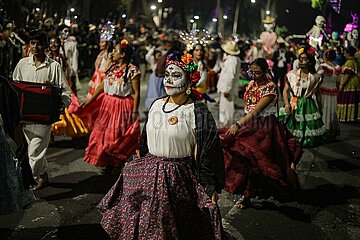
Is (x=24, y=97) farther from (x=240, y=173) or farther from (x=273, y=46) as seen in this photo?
(x=273, y=46)

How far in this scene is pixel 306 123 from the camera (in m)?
8.04

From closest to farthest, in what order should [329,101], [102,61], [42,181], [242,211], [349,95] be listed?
[242,211] → [42,181] → [102,61] → [329,101] → [349,95]

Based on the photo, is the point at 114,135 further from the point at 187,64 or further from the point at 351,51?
the point at 351,51

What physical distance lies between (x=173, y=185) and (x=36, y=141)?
274 centimetres

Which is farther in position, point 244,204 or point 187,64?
point 244,204

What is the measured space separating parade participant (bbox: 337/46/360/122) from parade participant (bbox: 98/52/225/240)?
9.26 m

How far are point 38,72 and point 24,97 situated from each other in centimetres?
53

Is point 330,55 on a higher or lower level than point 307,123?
higher

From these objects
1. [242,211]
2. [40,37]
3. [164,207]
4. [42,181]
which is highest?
[40,37]

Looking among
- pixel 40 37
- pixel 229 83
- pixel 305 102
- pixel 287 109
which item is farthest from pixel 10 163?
pixel 229 83

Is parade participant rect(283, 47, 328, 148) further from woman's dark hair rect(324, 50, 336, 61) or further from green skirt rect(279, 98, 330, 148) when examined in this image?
woman's dark hair rect(324, 50, 336, 61)

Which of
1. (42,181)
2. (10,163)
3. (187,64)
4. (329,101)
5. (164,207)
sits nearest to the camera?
(164,207)

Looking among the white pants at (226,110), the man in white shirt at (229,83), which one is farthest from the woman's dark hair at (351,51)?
the white pants at (226,110)

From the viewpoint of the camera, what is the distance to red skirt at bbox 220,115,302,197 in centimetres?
597
